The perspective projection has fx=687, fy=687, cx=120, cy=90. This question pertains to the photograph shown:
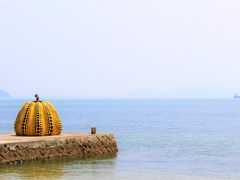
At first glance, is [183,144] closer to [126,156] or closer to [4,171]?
[126,156]

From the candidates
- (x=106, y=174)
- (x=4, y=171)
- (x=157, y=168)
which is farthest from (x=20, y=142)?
(x=157, y=168)

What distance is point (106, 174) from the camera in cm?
3256

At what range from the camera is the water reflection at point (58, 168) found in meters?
31.5

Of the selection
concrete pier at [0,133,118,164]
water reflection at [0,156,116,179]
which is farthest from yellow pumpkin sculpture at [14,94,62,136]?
water reflection at [0,156,116,179]

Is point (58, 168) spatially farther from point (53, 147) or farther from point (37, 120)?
point (37, 120)

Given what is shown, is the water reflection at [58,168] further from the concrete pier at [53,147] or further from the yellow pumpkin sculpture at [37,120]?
the yellow pumpkin sculpture at [37,120]

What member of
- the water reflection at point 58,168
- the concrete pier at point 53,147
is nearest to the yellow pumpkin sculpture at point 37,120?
the concrete pier at point 53,147

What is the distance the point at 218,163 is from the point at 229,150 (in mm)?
9546

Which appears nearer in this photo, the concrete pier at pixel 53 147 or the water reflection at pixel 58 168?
the water reflection at pixel 58 168

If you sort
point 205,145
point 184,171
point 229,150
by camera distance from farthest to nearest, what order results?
point 205,145
point 229,150
point 184,171

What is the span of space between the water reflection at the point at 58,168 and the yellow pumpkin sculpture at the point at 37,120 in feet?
9.43

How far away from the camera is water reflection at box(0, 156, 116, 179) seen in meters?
31.5

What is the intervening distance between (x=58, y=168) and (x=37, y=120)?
5601 mm

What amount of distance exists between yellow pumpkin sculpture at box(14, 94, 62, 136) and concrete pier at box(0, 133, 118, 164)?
771 millimetres
